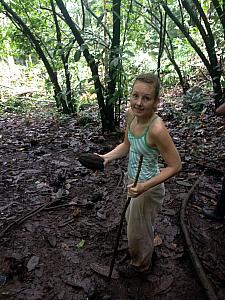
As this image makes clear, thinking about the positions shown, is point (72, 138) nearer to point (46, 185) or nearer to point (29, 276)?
point (46, 185)

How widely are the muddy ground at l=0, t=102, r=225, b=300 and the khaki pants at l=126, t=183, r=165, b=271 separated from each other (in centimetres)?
31

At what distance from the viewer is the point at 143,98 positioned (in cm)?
190

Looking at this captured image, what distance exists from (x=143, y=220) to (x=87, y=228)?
1059 mm

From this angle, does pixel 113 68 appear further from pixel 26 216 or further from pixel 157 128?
pixel 157 128

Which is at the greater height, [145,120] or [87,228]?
[145,120]

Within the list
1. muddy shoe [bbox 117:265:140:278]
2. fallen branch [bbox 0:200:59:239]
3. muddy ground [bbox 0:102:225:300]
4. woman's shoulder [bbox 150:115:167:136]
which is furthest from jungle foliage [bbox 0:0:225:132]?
muddy shoe [bbox 117:265:140:278]

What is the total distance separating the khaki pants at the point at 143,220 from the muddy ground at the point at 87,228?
31 cm

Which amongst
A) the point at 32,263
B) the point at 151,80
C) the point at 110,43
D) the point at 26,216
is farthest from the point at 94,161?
the point at 110,43

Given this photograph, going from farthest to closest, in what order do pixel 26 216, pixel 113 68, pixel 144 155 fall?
pixel 113 68 < pixel 26 216 < pixel 144 155

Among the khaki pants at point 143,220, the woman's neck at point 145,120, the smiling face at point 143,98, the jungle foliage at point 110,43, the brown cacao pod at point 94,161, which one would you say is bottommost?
the khaki pants at point 143,220

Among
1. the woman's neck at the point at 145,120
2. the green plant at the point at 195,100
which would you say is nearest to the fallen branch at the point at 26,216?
the woman's neck at the point at 145,120

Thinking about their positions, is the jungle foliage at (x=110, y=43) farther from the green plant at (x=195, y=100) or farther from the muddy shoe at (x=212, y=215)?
the muddy shoe at (x=212, y=215)

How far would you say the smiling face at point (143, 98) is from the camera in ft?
6.20

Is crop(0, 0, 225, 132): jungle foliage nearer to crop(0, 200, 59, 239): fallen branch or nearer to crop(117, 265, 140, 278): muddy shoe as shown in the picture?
crop(0, 200, 59, 239): fallen branch
